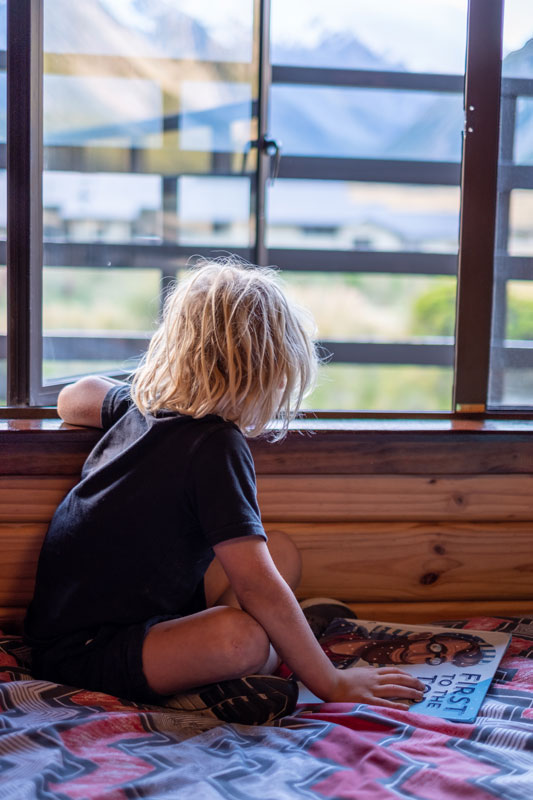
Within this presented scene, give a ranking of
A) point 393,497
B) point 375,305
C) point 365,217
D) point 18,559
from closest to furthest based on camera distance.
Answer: point 18,559 → point 393,497 → point 365,217 → point 375,305

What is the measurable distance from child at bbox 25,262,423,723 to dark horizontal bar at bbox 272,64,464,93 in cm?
352

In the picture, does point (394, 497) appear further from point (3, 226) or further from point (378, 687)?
point (3, 226)

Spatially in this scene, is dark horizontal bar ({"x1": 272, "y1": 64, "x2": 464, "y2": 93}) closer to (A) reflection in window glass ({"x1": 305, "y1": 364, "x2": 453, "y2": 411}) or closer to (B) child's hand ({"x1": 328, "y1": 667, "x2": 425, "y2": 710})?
(A) reflection in window glass ({"x1": 305, "y1": 364, "x2": 453, "y2": 411})

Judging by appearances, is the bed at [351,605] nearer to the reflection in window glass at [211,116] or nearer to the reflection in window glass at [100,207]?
the reflection in window glass at [100,207]

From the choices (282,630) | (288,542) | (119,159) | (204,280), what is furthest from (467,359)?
(119,159)

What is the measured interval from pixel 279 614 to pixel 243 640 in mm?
62

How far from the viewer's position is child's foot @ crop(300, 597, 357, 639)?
1.46 meters

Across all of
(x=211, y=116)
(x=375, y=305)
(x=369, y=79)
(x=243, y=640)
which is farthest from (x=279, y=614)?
(x=375, y=305)

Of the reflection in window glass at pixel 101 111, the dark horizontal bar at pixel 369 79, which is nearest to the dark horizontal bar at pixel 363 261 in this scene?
the dark horizontal bar at pixel 369 79

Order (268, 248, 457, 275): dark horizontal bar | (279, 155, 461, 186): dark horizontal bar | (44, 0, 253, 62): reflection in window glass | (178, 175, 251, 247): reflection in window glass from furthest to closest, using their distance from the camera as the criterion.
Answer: (279, 155, 461, 186): dark horizontal bar
(268, 248, 457, 275): dark horizontal bar
(178, 175, 251, 247): reflection in window glass
(44, 0, 253, 62): reflection in window glass

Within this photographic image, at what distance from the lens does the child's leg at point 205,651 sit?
43.2 inches

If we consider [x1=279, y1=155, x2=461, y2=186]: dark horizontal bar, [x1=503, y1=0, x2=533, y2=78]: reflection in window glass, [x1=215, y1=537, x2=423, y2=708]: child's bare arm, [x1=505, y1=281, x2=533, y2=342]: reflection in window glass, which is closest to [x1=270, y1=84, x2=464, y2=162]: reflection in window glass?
[x1=279, y1=155, x2=461, y2=186]: dark horizontal bar

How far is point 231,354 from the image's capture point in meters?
1.16

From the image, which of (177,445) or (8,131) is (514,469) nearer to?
(177,445)
